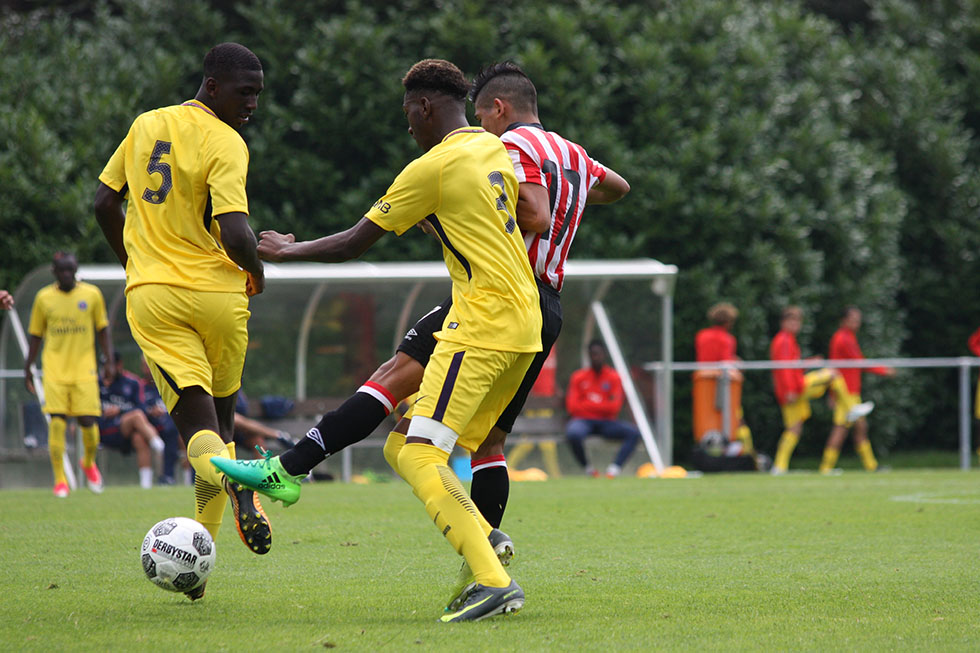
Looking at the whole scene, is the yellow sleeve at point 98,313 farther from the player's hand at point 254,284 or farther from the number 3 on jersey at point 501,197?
the number 3 on jersey at point 501,197

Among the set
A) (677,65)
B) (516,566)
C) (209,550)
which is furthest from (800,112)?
(209,550)

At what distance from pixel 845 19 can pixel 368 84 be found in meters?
11.8

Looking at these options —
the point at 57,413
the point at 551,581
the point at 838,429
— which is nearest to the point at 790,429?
the point at 838,429

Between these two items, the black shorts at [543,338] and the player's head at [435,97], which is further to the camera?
the black shorts at [543,338]

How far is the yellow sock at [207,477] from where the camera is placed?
5320 millimetres

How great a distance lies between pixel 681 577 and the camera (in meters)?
6.06

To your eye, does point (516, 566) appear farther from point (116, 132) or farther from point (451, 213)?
point (116, 132)

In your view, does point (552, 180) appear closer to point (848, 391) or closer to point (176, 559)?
point (176, 559)

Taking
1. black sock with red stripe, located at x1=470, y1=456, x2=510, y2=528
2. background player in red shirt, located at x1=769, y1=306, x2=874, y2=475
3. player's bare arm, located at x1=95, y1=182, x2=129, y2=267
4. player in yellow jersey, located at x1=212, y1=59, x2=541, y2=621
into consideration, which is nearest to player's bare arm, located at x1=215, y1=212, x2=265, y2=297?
player in yellow jersey, located at x1=212, y1=59, x2=541, y2=621

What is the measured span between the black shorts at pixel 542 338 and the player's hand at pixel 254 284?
0.70 m

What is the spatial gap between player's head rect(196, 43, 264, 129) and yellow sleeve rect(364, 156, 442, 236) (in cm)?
115

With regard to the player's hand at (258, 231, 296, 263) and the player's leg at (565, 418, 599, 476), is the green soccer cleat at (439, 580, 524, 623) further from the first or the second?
the player's leg at (565, 418, 599, 476)

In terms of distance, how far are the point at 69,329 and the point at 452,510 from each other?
9.12m

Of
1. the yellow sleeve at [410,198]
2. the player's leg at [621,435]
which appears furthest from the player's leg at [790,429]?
the yellow sleeve at [410,198]
